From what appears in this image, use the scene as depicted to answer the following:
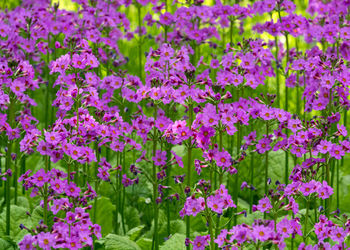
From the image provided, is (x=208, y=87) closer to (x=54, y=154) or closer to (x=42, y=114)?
(x=54, y=154)

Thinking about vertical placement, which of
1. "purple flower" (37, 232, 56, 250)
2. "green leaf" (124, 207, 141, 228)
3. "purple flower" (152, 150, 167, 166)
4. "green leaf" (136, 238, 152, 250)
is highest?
"purple flower" (152, 150, 167, 166)

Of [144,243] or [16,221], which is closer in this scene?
[144,243]

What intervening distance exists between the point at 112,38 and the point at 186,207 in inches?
115

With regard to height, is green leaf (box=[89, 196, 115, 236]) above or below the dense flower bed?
below

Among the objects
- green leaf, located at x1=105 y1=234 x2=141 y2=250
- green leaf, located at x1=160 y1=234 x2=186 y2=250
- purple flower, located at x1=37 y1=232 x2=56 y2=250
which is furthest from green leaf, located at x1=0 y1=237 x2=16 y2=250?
purple flower, located at x1=37 y1=232 x2=56 y2=250

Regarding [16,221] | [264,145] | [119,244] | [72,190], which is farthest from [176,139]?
[16,221]

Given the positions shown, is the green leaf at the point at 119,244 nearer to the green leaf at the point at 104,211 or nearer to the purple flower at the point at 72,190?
the green leaf at the point at 104,211

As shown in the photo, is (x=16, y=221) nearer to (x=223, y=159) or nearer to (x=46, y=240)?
(x=46, y=240)

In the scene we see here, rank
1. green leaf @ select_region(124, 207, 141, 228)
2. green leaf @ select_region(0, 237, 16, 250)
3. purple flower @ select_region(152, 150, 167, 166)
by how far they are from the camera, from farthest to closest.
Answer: green leaf @ select_region(124, 207, 141, 228)
green leaf @ select_region(0, 237, 16, 250)
purple flower @ select_region(152, 150, 167, 166)

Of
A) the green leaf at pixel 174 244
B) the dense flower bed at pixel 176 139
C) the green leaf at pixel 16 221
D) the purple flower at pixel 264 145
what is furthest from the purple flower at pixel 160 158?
the green leaf at pixel 16 221

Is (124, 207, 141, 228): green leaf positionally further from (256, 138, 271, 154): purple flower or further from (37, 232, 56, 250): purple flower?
(37, 232, 56, 250): purple flower

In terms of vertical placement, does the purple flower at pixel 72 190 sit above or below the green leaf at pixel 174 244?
above

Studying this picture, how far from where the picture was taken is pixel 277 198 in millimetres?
3559

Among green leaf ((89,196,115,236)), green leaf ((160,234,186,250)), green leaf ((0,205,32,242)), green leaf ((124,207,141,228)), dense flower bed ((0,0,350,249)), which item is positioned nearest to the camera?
dense flower bed ((0,0,350,249))
